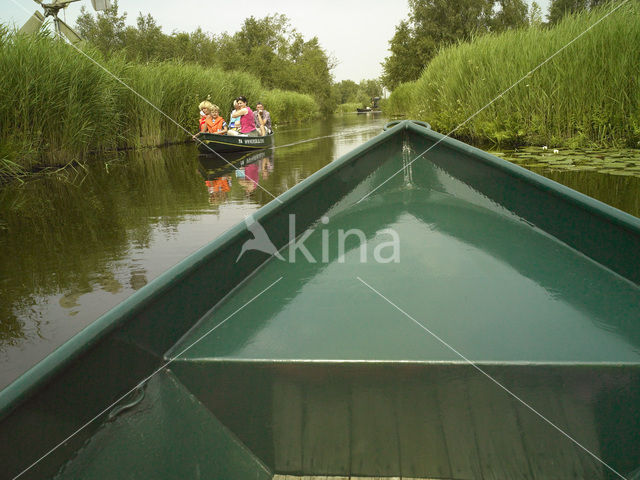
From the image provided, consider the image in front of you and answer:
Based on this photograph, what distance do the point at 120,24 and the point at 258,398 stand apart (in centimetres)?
5138

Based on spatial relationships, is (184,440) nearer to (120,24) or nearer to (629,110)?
(629,110)

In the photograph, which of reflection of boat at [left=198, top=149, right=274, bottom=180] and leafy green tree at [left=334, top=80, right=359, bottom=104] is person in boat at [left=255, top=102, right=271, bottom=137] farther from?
leafy green tree at [left=334, top=80, right=359, bottom=104]

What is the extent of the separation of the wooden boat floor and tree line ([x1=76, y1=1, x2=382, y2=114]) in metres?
36.6

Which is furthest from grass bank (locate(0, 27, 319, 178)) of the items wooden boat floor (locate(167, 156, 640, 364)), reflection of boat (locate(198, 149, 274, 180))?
wooden boat floor (locate(167, 156, 640, 364))

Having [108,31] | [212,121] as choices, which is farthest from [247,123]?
[108,31]

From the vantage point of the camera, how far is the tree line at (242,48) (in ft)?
129

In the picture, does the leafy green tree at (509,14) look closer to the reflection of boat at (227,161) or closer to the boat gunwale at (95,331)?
the reflection of boat at (227,161)

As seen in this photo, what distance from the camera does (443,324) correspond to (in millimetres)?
1134

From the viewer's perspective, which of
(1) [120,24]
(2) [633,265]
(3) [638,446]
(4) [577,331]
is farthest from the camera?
(1) [120,24]

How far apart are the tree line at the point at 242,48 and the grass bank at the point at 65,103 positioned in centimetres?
2588

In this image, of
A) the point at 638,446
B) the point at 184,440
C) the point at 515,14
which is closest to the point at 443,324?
the point at 638,446

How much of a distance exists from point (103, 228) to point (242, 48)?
151ft

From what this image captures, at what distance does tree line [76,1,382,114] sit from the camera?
39219 mm

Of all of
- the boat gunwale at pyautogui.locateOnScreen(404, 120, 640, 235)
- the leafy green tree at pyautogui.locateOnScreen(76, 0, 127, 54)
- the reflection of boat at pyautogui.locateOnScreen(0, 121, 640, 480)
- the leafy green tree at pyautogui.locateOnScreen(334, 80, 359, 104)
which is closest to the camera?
the reflection of boat at pyautogui.locateOnScreen(0, 121, 640, 480)
